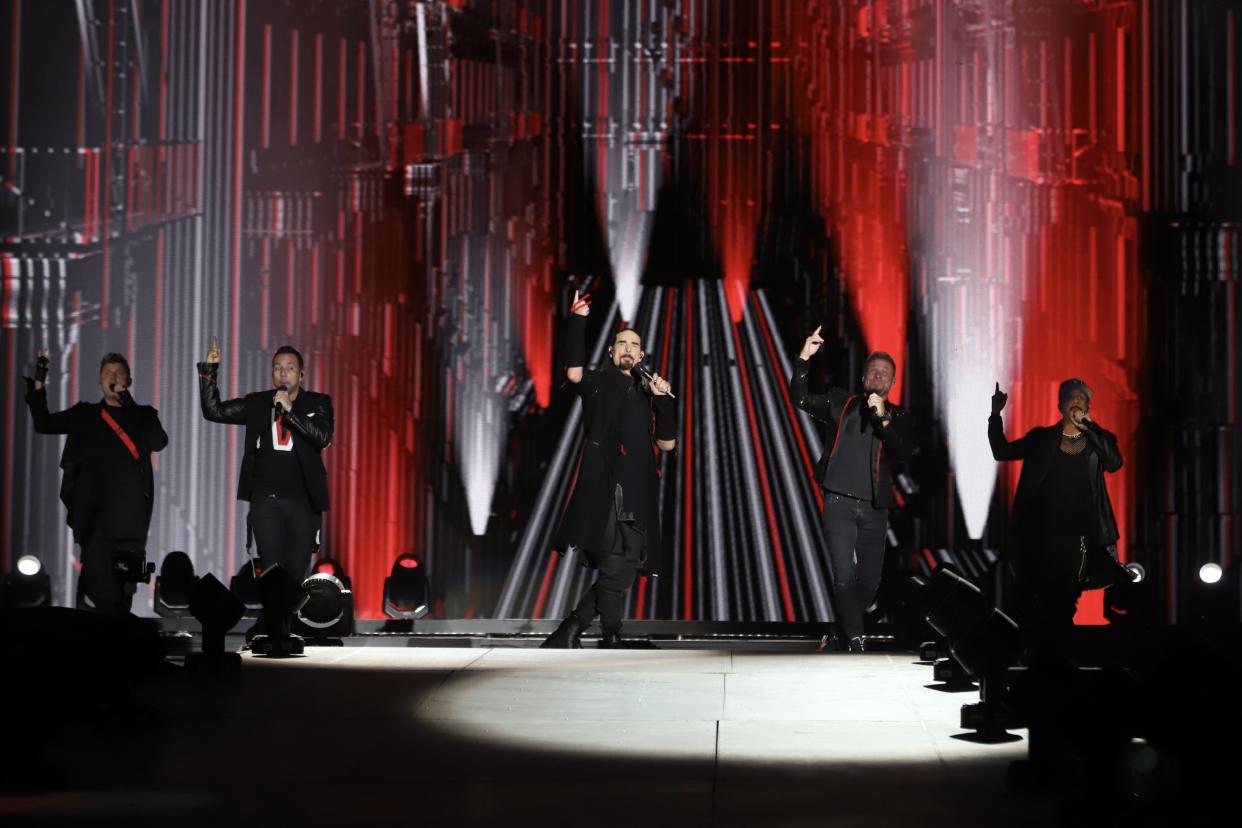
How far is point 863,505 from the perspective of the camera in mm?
7332

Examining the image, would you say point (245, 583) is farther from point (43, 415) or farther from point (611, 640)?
point (611, 640)

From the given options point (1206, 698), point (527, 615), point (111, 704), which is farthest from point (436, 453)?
point (1206, 698)

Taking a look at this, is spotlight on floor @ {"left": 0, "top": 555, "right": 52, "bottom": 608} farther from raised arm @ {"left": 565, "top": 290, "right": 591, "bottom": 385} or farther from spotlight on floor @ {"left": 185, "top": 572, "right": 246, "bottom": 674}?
raised arm @ {"left": 565, "top": 290, "right": 591, "bottom": 385}

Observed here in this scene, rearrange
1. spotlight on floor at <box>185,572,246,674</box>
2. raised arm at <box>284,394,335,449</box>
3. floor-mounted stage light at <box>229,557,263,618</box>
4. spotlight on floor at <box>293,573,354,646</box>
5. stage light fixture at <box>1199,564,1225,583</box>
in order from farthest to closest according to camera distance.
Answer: stage light fixture at <box>1199,564,1225,583</box>, floor-mounted stage light at <box>229,557,263,618</box>, spotlight on floor at <box>293,573,354,646</box>, raised arm at <box>284,394,335,449</box>, spotlight on floor at <box>185,572,246,674</box>

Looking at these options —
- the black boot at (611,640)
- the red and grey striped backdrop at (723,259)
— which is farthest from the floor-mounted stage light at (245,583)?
the black boot at (611,640)

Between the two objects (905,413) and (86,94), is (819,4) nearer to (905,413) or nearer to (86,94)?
(905,413)

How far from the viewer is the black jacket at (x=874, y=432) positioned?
730 cm

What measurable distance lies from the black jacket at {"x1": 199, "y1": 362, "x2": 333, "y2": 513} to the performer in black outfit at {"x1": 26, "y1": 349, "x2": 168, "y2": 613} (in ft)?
1.16

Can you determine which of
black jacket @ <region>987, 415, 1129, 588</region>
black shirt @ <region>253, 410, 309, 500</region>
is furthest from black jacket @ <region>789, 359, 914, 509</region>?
black shirt @ <region>253, 410, 309, 500</region>

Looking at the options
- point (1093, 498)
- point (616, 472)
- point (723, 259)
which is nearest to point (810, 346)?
point (616, 472)

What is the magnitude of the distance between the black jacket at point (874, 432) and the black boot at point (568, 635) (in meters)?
1.22

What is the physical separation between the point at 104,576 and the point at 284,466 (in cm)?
93

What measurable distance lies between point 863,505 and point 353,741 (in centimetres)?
346

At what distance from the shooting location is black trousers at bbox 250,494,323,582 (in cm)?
720
